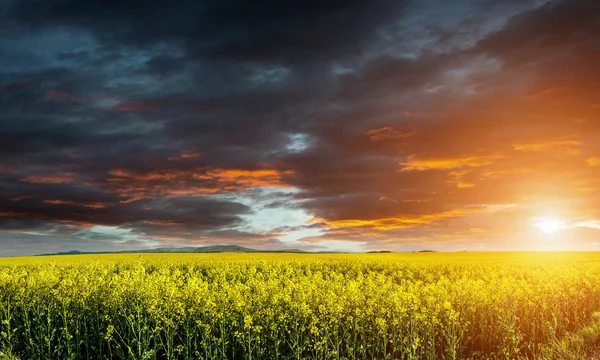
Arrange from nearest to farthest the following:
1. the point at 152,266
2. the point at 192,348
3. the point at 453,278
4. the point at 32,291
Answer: the point at 192,348 < the point at 32,291 < the point at 453,278 < the point at 152,266

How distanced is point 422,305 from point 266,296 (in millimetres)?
5011

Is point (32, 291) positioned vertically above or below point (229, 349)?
above

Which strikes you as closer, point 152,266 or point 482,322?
point 482,322

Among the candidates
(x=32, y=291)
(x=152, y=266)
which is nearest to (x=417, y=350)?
(x=32, y=291)

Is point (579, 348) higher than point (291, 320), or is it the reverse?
point (291, 320)

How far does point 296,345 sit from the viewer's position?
13453mm

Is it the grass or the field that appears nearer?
the grass

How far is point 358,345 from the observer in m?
14.5

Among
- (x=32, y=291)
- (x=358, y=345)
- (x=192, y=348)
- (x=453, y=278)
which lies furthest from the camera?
(x=453, y=278)

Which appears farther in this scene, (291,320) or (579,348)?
(291,320)

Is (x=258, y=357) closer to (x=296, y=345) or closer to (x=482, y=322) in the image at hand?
(x=296, y=345)

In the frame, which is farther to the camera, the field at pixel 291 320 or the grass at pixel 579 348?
the field at pixel 291 320

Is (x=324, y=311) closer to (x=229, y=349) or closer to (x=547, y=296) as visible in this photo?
(x=229, y=349)

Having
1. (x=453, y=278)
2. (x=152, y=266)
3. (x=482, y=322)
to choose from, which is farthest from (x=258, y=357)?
(x=152, y=266)
